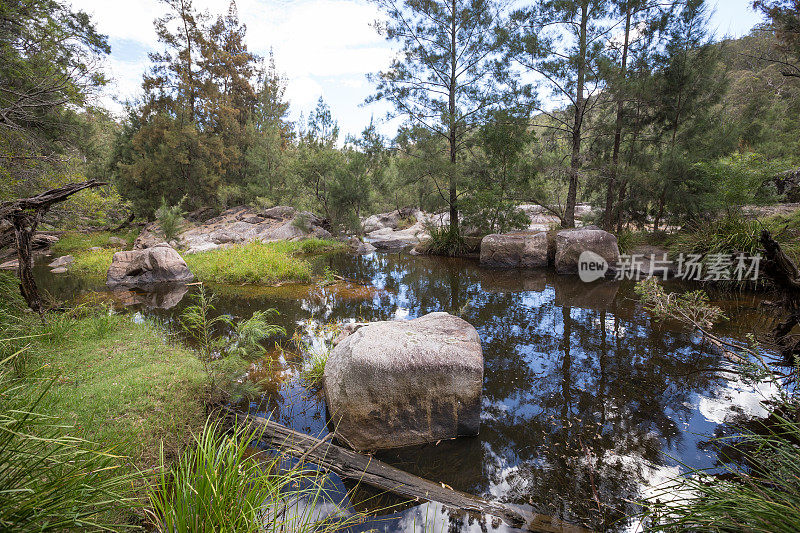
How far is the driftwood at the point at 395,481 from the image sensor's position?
2312 millimetres

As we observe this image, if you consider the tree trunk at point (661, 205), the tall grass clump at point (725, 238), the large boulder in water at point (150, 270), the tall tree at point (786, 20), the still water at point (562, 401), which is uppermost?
the tall tree at point (786, 20)

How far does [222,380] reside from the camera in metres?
3.48

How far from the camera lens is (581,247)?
9531 mm

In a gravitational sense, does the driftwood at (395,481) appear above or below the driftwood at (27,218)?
below

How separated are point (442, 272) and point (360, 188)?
693 cm

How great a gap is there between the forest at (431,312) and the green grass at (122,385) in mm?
34

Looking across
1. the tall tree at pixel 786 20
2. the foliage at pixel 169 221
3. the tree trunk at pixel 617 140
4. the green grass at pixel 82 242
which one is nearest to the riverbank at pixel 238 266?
the foliage at pixel 169 221

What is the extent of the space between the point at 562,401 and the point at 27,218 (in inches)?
247

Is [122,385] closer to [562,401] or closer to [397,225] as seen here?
[562,401]

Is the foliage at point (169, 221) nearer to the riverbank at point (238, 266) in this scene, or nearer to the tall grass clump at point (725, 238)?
the riverbank at point (238, 266)

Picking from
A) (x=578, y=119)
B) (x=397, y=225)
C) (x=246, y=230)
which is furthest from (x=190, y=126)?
(x=578, y=119)

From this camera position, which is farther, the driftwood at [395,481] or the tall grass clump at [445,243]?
the tall grass clump at [445,243]

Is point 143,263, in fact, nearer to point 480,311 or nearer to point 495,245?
point 480,311

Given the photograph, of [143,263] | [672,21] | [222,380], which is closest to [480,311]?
[222,380]
